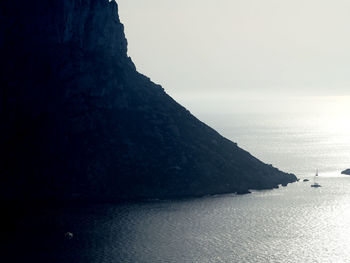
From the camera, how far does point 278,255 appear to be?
187500 millimetres

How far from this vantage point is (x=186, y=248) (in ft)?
633

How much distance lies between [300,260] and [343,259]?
1361 cm

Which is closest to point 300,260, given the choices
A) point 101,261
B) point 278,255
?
point 278,255

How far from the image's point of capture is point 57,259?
181m

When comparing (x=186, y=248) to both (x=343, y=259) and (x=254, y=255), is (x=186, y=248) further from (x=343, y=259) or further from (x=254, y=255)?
(x=343, y=259)

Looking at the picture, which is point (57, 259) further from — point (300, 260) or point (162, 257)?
point (300, 260)

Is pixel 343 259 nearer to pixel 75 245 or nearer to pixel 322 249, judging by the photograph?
pixel 322 249

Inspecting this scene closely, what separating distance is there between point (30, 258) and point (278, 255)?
74.6 metres

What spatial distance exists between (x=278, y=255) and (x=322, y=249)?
1700 centimetres

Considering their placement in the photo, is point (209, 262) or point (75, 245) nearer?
point (209, 262)

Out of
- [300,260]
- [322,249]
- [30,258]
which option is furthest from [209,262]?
[30,258]

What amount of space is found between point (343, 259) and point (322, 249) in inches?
406

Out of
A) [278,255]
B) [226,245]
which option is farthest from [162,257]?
[278,255]

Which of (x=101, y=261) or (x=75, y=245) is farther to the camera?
(x=75, y=245)
